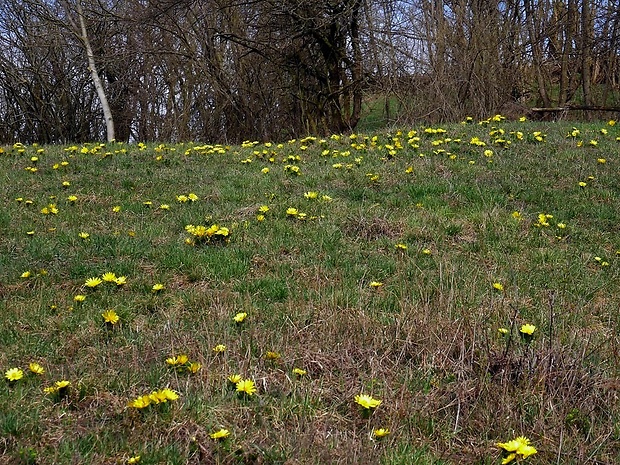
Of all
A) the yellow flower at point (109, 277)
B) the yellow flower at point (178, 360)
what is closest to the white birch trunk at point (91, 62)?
the yellow flower at point (109, 277)

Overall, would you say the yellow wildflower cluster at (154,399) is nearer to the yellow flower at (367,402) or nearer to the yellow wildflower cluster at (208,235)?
the yellow flower at (367,402)

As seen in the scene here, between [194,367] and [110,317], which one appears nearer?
[194,367]

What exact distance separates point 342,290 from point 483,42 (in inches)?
457

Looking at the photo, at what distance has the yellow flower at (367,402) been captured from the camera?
2.80 meters

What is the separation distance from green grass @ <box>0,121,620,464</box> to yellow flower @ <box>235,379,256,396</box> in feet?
0.13

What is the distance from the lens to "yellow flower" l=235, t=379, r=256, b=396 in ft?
9.54

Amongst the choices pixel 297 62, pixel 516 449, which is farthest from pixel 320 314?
pixel 297 62

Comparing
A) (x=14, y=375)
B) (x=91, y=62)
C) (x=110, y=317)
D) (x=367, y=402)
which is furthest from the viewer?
(x=91, y=62)

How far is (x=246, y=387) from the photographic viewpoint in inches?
115

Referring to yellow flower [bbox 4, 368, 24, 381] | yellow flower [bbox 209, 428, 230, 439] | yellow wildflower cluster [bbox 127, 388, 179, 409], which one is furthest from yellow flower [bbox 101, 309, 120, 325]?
yellow flower [bbox 209, 428, 230, 439]

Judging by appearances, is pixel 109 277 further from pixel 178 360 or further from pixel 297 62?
pixel 297 62

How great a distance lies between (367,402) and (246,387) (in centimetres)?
Result: 59

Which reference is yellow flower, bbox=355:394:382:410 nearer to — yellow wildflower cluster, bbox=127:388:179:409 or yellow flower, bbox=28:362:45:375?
yellow wildflower cluster, bbox=127:388:179:409

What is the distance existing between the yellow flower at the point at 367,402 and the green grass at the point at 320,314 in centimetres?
7
